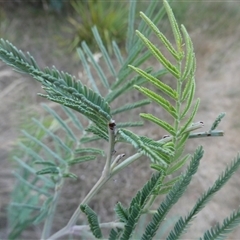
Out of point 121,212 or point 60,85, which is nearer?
Result: point 60,85

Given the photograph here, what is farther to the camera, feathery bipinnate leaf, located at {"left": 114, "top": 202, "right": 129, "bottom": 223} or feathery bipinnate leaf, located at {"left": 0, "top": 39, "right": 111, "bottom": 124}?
feathery bipinnate leaf, located at {"left": 114, "top": 202, "right": 129, "bottom": 223}

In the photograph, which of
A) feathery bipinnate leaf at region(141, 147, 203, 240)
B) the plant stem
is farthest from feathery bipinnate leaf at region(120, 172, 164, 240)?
the plant stem

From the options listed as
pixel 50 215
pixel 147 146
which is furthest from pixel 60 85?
pixel 50 215

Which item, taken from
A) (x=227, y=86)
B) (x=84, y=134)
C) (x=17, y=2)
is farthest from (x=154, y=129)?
(x=17, y=2)

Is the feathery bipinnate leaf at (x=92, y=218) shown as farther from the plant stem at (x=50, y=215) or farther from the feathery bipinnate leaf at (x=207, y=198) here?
the plant stem at (x=50, y=215)

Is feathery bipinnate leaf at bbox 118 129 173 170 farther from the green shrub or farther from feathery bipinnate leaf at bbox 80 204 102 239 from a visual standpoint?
the green shrub

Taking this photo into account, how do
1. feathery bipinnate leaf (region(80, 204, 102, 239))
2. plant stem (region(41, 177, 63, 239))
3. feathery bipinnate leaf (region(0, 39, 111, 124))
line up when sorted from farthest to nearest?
plant stem (region(41, 177, 63, 239)), feathery bipinnate leaf (region(80, 204, 102, 239)), feathery bipinnate leaf (region(0, 39, 111, 124))

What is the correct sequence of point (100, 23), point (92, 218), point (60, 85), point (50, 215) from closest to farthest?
1. point (60, 85)
2. point (92, 218)
3. point (50, 215)
4. point (100, 23)

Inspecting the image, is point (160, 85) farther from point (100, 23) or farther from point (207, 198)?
point (100, 23)

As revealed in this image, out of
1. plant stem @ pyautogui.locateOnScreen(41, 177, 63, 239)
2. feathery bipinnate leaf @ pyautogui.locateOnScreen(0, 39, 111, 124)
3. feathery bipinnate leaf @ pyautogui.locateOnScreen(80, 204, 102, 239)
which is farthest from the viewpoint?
plant stem @ pyautogui.locateOnScreen(41, 177, 63, 239)
